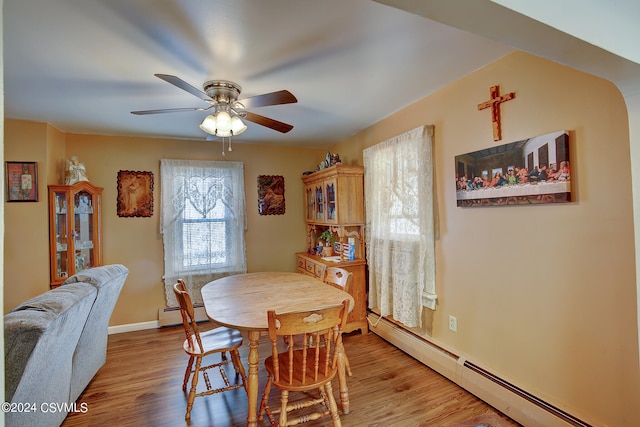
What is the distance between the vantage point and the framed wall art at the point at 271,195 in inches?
174

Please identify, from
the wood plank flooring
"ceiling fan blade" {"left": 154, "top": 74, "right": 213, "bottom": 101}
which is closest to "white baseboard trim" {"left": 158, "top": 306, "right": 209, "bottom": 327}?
the wood plank flooring

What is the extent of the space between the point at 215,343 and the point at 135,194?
245 centimetres

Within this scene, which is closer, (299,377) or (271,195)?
(299,377)

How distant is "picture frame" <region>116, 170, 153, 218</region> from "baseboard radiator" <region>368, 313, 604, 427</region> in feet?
10.6

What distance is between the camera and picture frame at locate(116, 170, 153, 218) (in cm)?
379

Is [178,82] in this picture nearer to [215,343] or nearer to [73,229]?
[215,343]

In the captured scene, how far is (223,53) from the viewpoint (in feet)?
6.33

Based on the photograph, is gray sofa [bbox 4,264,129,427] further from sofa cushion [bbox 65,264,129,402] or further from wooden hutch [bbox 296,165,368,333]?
wooden hutch [bbox 296,165,368,333]

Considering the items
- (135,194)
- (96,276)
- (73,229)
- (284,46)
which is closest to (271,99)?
(284,46)

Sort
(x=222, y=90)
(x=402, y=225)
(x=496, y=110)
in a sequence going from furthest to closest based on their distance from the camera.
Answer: (x=402, y=225), (x=222, y=90), (x=496, y=110)

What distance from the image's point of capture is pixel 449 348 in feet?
8.47

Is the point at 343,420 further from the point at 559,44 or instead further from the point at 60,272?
the point at 60,272

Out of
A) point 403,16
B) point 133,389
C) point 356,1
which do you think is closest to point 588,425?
point 403,16

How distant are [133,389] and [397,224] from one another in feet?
8.71
